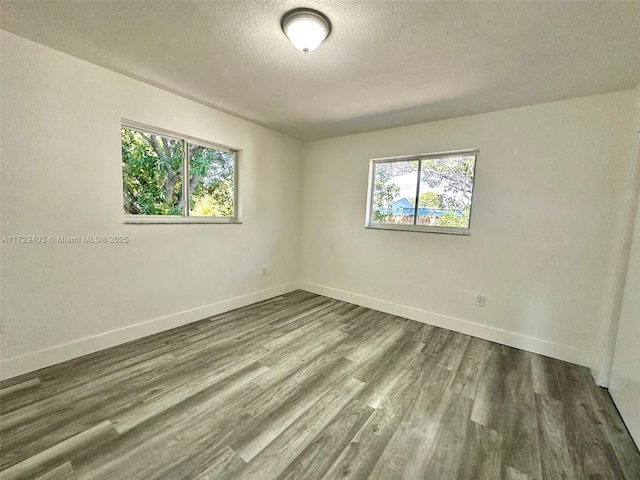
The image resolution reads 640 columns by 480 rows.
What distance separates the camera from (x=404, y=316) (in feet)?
10.7

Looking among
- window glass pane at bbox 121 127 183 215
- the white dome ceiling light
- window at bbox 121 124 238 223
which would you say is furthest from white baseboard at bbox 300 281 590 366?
the white dome ceiling light

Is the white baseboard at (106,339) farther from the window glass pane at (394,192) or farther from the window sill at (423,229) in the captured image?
the window glass pane at (394,192)

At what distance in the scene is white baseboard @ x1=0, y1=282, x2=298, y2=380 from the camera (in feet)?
6.21

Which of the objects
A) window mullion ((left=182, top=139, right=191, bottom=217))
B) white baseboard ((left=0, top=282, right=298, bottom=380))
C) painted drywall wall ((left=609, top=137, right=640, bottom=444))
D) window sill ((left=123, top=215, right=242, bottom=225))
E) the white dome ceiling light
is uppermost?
the white dome ceiling light

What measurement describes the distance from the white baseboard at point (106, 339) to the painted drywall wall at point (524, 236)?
200 cm

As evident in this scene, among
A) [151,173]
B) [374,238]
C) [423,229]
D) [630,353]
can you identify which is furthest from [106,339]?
A: [630,353]

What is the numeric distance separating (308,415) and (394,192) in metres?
2.70

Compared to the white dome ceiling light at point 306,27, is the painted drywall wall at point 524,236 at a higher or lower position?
lower

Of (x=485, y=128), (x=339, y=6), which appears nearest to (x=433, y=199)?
(x=485, y=128)

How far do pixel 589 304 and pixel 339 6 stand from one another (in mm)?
3027

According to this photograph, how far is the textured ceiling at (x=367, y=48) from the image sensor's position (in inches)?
55.7

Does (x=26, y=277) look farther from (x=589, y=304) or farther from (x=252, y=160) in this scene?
(x=589, y=304)

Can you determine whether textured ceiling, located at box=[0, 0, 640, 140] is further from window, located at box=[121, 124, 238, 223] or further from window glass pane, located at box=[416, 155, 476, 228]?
window glass pane, located at box=[416, 155, 476, 228]

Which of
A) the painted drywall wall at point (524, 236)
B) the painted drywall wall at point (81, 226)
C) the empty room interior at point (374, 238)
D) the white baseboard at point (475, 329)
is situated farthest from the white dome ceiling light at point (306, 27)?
the white baseboard at point (475, 329)
